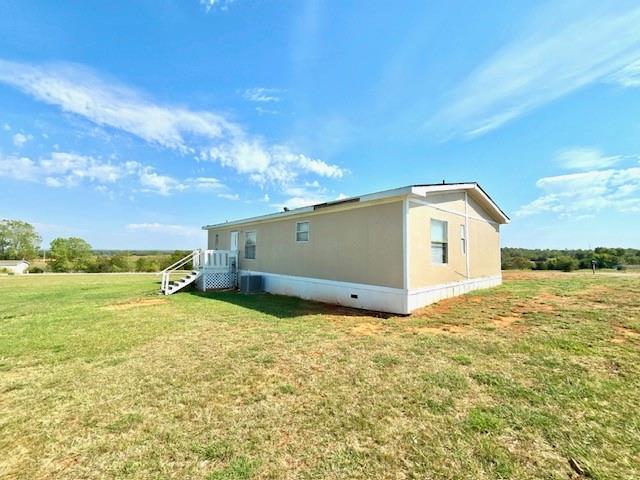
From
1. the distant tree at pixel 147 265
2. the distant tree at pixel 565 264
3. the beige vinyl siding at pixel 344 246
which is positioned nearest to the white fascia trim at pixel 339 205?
the beige vinyl siding at pixel 344 246

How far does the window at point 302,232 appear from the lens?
10.2 m

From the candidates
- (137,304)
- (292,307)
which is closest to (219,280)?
(137,304)

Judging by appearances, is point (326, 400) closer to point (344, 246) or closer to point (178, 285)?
point (344, 246)

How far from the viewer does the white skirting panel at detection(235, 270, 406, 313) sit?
7445mm

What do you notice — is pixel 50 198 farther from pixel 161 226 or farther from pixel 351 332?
pixel 351 332

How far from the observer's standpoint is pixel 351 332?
566 cm

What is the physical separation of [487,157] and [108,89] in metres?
14.9

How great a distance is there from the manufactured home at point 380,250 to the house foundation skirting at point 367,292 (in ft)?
0.09

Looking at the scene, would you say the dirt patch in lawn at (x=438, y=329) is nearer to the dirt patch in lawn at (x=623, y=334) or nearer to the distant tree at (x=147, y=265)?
the dirt patch in lawn at (x=623, y=334)

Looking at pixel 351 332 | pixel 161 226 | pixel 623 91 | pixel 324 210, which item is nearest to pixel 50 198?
pixel 161 226

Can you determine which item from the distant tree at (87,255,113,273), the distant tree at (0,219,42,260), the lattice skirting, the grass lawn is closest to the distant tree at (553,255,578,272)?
the grass lawn

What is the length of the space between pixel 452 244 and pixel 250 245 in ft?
28.4

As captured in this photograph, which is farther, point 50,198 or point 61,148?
point 50,198

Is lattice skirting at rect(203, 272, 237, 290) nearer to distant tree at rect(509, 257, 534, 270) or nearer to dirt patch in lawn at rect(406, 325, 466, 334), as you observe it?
dirt patch in lawn at rect(406, 325, 466, 334)
